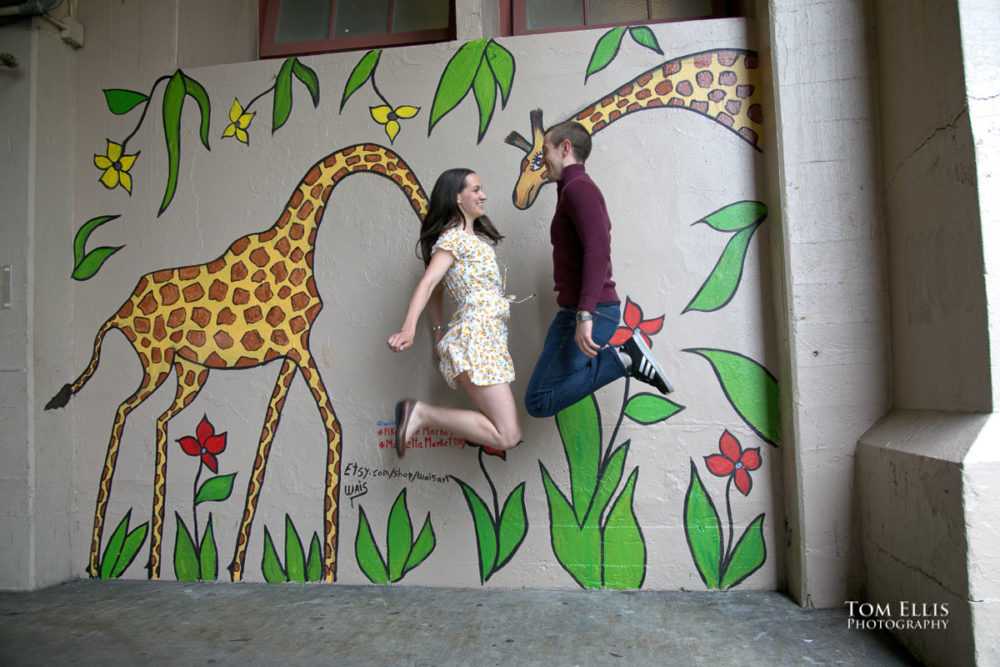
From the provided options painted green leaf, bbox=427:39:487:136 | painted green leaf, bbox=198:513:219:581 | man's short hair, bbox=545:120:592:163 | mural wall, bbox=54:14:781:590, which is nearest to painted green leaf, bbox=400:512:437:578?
mural wall, bbox=54:14:781:590

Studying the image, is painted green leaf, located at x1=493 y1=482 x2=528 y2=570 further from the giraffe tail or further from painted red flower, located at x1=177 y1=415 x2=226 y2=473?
the giraffe tail

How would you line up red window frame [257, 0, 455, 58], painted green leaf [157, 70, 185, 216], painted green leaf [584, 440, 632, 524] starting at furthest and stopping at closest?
red window frame [257, 0, 455, 58] → painted green leaf [157, 70, 185, 216] → painted green leaf [584, 440, 632, 524]

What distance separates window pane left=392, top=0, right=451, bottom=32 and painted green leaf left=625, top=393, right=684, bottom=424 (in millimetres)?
2413

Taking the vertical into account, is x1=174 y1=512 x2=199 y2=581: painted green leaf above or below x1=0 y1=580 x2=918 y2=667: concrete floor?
above

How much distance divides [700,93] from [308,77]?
208 centimetres

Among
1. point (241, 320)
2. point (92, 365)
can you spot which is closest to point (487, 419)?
point (241, 320)

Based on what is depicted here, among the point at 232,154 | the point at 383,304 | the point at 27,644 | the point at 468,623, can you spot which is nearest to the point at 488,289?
the point at 383,304

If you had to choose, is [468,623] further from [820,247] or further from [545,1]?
[545,1]

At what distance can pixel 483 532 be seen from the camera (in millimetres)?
3367

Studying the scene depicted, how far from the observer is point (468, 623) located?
9.40 ft

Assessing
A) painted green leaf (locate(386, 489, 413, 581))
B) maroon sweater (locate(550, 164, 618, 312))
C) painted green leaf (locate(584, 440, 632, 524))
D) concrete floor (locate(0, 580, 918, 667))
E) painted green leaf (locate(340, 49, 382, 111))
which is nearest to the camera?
concrete floor (locate(0, 580, 918, 667))

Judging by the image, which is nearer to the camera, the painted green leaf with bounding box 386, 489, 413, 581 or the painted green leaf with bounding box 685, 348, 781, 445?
the painted green leaf with bounding box 685, 348, 781, 445

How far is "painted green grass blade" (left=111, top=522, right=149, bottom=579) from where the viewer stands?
11.9 feet

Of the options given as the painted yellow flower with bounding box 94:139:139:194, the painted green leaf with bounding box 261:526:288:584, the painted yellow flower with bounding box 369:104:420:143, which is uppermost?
the painted yellow flower with bounding box 369:104:420:143
